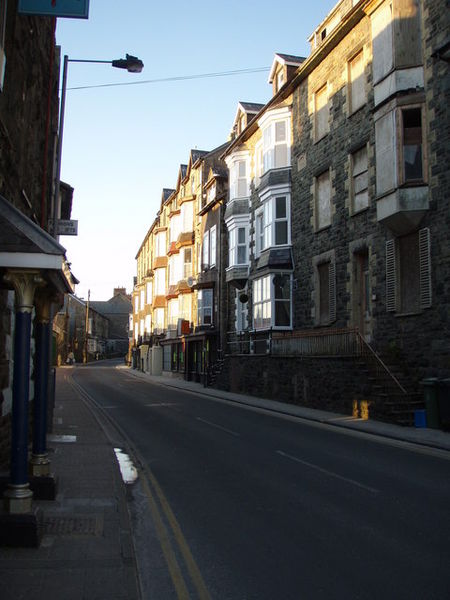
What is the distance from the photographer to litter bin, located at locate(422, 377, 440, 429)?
1583 cm

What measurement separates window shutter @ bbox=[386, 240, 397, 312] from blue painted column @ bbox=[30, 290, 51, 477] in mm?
13138

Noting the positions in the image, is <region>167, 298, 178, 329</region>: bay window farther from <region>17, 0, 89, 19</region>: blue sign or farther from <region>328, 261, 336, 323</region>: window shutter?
<region>17, 0, 89, 19</region>: blue sign

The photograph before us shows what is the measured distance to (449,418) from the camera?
15.3 meters

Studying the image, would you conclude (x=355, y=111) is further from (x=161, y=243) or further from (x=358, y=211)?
(x=161, y=243)

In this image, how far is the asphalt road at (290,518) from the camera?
520 centimetres

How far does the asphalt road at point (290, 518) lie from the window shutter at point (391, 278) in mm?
6089

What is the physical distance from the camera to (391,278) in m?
19.2

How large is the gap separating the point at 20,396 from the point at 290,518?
11.4 feet

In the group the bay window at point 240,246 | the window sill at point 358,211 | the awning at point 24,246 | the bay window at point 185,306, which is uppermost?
the bay window at point 240,246

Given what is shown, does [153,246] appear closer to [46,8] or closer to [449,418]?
[449,418]

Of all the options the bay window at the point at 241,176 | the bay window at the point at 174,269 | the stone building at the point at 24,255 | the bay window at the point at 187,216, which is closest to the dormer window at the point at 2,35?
the stone building at the point at 24,255

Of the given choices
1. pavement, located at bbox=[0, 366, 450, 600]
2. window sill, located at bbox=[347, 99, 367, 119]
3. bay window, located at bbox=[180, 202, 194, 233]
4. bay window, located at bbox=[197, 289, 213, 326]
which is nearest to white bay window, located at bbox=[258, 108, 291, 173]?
window sill, located at bbox=[347, 99, 367, 119]

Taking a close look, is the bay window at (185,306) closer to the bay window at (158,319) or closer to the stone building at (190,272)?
the stone building at (190,272)

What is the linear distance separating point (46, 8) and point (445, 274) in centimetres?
1255
